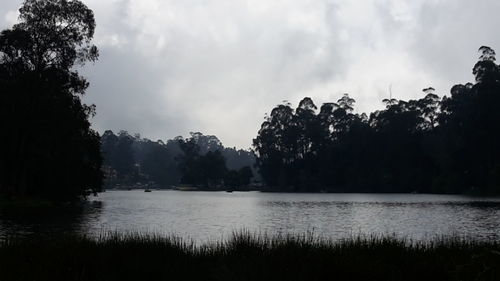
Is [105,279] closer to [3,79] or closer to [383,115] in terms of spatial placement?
[3,79]

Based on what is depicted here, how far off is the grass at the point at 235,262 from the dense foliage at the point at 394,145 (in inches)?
3332

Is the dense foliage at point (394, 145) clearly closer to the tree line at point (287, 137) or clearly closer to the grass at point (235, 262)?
the tree line at point (287, 137)

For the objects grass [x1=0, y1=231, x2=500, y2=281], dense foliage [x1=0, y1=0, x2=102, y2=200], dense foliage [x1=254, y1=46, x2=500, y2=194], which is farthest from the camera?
dense foliage [x1=254, y1=46, x2=500, y2=194]

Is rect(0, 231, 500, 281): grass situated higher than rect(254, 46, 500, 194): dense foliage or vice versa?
rect(254, 46, 500, 194): dense foliage

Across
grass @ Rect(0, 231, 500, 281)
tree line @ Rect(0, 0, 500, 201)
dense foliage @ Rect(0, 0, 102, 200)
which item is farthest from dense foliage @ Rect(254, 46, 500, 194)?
grass @ Rect(0, 231, 500, 281)

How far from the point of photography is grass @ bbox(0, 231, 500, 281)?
10.6 m

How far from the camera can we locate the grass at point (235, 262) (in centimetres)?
1060

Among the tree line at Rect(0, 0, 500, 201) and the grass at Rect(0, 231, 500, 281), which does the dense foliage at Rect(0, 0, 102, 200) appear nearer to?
the tree line at Rect(0, 0, 500, 201)

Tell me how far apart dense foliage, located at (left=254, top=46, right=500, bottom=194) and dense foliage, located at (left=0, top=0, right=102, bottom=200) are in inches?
2718

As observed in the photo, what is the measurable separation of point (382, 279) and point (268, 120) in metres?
160

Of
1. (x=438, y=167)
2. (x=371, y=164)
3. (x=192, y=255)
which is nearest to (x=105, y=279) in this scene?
(x=192, y=255)

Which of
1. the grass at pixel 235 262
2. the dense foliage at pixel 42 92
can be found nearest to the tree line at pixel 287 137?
the dense foliage at pixel 42 92

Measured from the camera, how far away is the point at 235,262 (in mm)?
11688

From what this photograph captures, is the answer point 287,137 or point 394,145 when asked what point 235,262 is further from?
point 287,137
